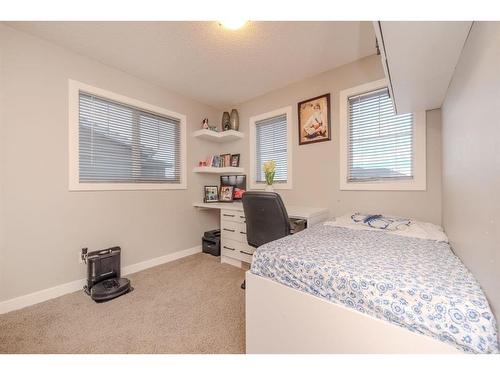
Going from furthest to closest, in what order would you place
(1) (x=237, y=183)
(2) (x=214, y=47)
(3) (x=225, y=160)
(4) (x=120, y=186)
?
1. (3) (x=225, y=160)
2. (1) (x=237, y=183)
3. (4) (x=120, y=186)
4. (2) (x=214, y=47)

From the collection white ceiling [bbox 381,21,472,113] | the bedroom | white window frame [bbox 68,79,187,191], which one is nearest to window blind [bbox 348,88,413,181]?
the bedroom

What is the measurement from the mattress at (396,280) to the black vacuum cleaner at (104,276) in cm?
153

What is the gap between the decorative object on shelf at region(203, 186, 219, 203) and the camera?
10.4 ft

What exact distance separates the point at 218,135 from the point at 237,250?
1711 mm

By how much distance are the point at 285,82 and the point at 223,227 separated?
2.06 m

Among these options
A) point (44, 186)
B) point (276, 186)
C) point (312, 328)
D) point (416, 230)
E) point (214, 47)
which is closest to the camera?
point (312, 328)

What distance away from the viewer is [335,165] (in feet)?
7.59

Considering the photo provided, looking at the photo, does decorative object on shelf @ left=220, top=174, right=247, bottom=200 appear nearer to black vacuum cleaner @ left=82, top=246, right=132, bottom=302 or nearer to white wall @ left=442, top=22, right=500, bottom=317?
black vacuum cleaner @ left=82, top=246, right=132, bottom=302

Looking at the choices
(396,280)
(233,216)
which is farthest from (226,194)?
(396,280)

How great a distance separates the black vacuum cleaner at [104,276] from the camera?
180cm

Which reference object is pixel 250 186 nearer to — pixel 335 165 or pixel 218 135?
pixel 218 135

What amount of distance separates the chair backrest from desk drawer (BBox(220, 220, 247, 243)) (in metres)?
0.45

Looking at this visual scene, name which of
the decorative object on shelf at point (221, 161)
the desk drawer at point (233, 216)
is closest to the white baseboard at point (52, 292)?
the desk drawer at point (233, 216)

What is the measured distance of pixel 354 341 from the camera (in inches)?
32.0
